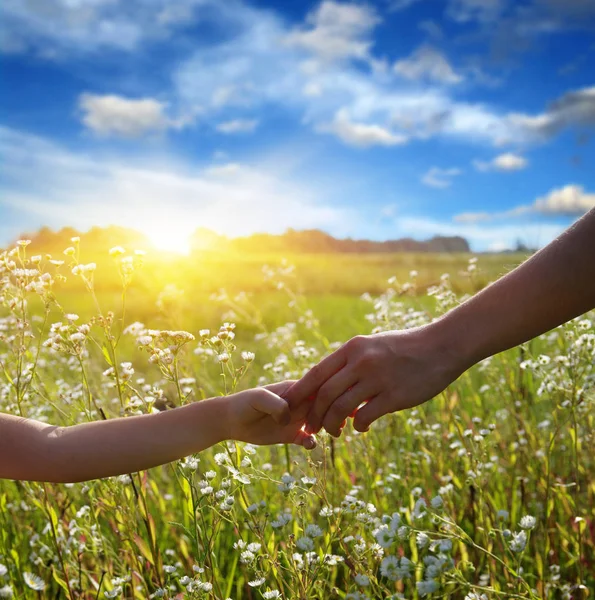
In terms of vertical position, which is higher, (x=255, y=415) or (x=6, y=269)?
(x=6, y=269)

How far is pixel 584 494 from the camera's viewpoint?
3570mm

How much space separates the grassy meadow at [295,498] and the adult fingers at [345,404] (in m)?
0.21

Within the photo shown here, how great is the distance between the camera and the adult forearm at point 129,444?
64.9 inches

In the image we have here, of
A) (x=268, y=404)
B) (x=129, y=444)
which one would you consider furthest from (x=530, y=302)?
(x=129, y=444)

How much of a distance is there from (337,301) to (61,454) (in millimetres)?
15215

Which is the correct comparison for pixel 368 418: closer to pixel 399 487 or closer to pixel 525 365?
pixel 525 365

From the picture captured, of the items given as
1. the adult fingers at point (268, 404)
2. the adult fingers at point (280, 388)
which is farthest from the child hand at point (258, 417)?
the adult fingers at point (280, 388)

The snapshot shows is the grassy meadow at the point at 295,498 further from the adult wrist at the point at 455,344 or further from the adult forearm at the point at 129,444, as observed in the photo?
the adult wrist at the point at 455,344

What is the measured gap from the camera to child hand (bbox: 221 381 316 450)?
1.62 meters

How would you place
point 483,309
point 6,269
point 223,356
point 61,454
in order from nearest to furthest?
1. point 61,454
2. point 483,309
3. point 223,356
4. point 6,269

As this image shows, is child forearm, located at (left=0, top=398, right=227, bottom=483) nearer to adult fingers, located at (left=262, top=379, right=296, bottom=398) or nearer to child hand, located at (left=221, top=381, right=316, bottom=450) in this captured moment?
child hand, located at (left=221, top=381, right=316, bottom=450)

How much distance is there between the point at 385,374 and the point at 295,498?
53cm

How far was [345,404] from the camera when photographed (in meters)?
1.84

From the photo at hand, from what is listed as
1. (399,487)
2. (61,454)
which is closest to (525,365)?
(399,487)
